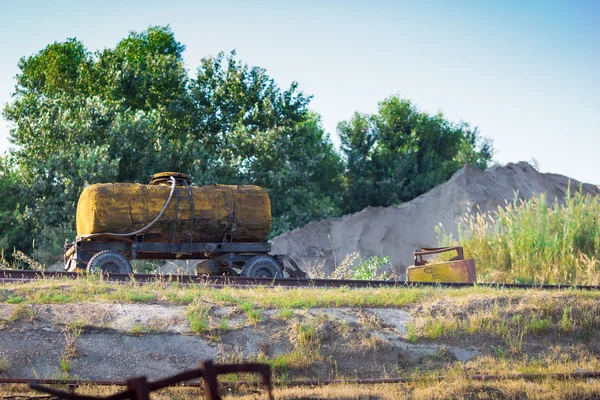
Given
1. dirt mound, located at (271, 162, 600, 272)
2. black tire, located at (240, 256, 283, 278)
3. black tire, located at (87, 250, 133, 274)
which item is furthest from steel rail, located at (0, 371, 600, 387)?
dirt mound, located at (271, 162, 600, 272)

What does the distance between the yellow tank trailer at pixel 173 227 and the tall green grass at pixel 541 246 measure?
547cm

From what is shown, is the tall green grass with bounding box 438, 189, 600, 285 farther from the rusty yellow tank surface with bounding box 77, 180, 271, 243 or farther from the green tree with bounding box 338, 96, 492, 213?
the green tree with bounding box 338, 96, 492, 213

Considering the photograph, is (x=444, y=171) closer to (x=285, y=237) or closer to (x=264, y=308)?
(x=285, y=237)

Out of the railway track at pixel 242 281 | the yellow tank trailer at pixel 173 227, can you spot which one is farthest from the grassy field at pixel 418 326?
the yellow tank trailer at pixel 173 227

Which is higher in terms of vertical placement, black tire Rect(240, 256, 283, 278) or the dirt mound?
the dirt mound

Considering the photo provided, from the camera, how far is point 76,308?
346 inches

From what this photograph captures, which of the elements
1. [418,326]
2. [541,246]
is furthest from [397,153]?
[418,326]

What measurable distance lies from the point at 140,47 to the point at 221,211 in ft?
88.1

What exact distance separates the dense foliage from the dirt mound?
Result: 179 cm

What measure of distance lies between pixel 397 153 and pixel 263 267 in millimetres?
23860

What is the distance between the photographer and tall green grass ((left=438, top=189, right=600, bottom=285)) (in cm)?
1530

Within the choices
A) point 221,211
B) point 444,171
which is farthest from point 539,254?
point 444,171

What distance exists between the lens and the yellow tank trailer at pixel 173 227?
1238 cm

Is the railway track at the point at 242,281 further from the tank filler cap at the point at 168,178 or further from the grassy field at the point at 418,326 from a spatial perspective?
the tank filler cap at the point at 168,178
